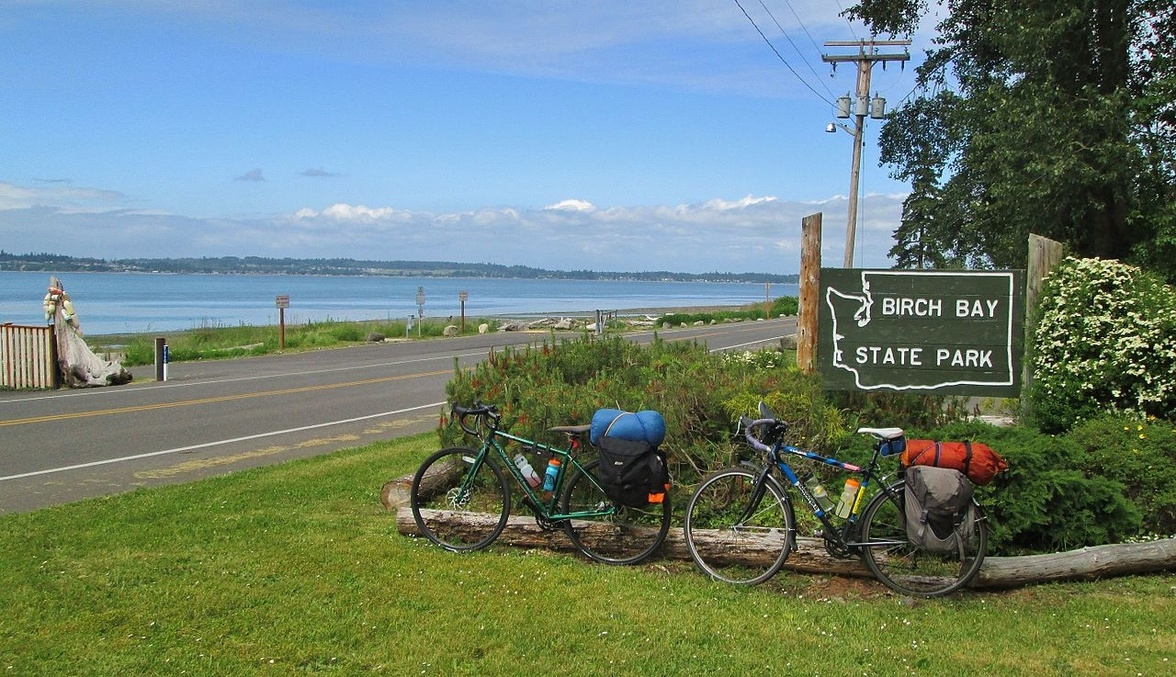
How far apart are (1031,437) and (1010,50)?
50.2ft

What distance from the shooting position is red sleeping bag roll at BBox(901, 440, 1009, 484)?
582cm

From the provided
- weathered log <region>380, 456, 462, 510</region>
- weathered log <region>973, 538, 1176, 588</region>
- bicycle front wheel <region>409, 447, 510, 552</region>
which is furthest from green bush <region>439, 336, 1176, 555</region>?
bicycle front wheel <region>409, 447, 510, 552</region>

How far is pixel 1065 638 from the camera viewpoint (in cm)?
523

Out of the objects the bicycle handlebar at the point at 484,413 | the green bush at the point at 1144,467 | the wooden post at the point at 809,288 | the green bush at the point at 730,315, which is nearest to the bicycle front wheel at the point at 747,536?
the bicycle handlebar at the point at 484,413

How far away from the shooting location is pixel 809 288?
28.4ft

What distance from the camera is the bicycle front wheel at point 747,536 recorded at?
20.2ft

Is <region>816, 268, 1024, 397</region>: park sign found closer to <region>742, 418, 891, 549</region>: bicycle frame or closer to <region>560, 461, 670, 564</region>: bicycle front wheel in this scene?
<region>742, 418, 891, 549</region>: bicycle frame

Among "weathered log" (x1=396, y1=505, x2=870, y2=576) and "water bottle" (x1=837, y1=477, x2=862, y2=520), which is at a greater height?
"water bottle" (x1=837, y1=477, x2=862, y2=520)

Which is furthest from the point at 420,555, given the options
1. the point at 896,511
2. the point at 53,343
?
the point at 53,343

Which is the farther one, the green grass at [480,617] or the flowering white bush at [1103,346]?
the flowering white bush at [1103,346]

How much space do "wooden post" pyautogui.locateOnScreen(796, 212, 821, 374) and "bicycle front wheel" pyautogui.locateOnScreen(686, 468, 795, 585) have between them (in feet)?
7.71

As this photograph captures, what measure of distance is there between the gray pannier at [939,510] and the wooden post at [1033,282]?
3139 millimetres

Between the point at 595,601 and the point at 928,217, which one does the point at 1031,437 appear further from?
the point at 928,217

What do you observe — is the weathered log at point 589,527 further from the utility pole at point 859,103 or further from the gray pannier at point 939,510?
the utility pole at point 859,103
